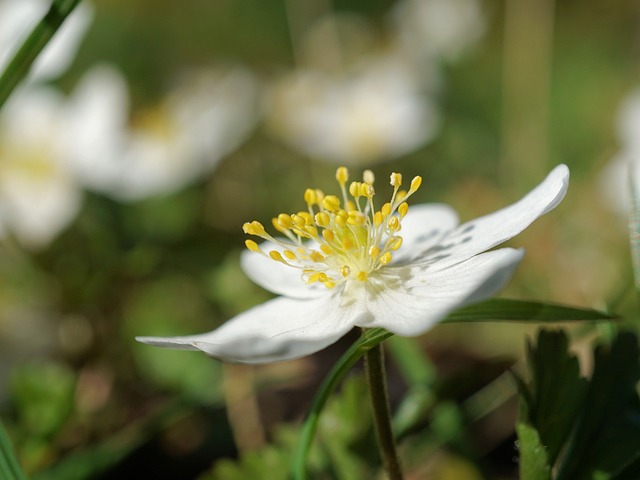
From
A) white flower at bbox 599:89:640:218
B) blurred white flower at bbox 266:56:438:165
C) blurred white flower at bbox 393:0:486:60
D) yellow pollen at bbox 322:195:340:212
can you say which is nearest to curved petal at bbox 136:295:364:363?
yellow pollen at bbox 322:195:340:212

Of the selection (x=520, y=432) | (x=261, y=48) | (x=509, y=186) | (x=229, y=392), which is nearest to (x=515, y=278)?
(x=509, y=186)

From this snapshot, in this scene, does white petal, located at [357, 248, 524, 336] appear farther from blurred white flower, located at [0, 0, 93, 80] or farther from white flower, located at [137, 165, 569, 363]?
blurred white flower, located at [0, 0, 93, 80]

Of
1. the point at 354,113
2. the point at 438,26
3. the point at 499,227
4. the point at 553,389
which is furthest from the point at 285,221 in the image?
the point at 438,26

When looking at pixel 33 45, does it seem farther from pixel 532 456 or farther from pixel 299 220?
pixel 532 456

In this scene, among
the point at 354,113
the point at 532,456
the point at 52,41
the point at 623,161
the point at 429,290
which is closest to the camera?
the point at 532,456

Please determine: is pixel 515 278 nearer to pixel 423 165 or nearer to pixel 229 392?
pixel 229 392
